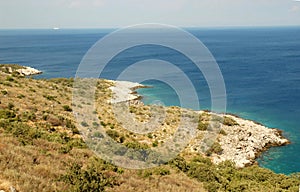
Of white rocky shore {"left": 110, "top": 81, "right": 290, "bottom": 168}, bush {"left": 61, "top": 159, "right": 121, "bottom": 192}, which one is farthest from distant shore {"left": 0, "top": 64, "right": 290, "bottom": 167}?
bush {"left": 61, "top": 159, "right": 121, "bottom": 192}

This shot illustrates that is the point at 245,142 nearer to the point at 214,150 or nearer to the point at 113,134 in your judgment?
the point at 214,150

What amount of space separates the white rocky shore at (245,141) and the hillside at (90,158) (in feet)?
0.38

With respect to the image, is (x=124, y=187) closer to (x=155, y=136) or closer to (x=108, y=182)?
(x=108, y=182)

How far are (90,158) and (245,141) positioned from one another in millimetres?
20781

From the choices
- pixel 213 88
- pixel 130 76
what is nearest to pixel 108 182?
pixel 213 88

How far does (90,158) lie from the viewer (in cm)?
1330

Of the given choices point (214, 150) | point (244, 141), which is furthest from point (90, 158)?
point (244, 141)

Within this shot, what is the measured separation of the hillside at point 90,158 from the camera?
30.7 ft

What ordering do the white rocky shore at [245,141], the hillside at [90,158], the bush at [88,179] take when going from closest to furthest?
the bush at [88,179] → the hillside at [90,158] → the white rocky shore at [245,141]

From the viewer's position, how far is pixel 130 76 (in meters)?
73.1

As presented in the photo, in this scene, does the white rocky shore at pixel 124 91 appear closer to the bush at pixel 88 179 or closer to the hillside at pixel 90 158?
the hillside at pixel 90 158

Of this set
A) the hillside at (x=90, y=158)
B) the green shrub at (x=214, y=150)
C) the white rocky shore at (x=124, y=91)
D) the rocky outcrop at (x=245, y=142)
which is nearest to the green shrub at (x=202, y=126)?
the hillside at (x=90, y=158)

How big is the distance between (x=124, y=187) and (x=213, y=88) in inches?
2032

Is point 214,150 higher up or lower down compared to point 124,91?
lower down
